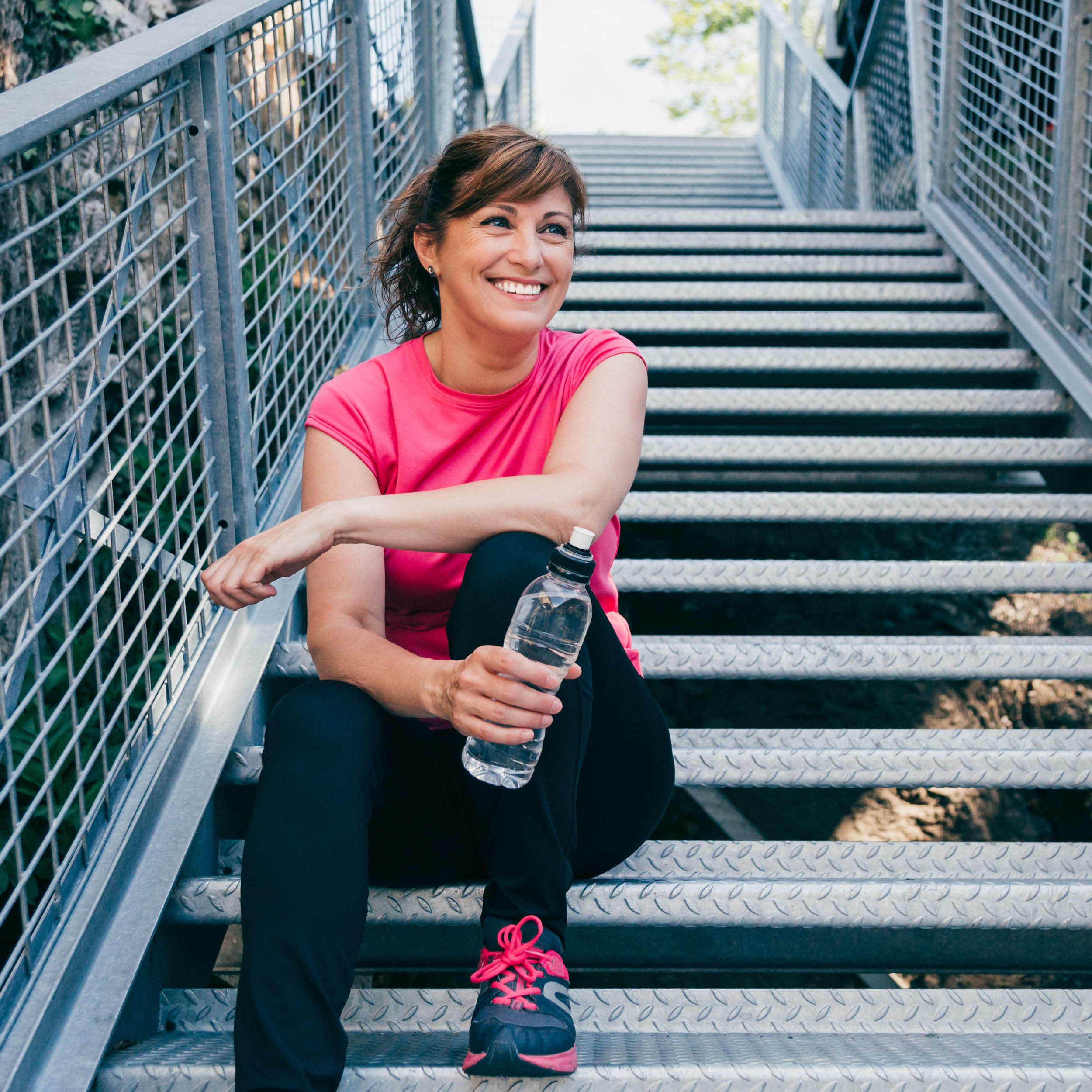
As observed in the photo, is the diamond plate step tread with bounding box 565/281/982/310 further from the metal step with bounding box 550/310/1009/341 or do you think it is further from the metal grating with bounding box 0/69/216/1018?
the metal grating with bounding box 0/69/216/1018

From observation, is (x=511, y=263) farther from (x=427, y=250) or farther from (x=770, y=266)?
(x=770, y=266)

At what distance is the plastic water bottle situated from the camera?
1.17 metres

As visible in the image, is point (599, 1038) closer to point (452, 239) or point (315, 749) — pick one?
point (315, 749)

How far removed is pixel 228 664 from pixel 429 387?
1.83 ft

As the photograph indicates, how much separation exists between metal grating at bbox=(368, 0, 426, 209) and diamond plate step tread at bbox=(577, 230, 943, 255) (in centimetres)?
62

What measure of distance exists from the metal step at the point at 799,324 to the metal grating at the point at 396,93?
2.28ft

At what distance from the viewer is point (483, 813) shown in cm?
124

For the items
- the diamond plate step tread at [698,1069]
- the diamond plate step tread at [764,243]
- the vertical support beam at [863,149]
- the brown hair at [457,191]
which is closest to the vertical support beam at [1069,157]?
the diamond plate step tread at [764,243]

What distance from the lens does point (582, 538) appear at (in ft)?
3.74

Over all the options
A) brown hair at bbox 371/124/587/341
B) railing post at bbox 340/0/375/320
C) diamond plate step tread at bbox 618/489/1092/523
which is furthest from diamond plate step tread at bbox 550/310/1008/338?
brown hair at bbox 371/124/587/341

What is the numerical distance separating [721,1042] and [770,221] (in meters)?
3.07

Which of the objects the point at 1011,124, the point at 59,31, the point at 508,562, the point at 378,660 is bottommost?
the point at 378,660

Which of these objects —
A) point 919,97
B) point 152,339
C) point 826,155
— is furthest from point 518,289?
point 826,155

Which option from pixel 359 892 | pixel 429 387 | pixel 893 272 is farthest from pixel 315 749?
pixel 893 272
